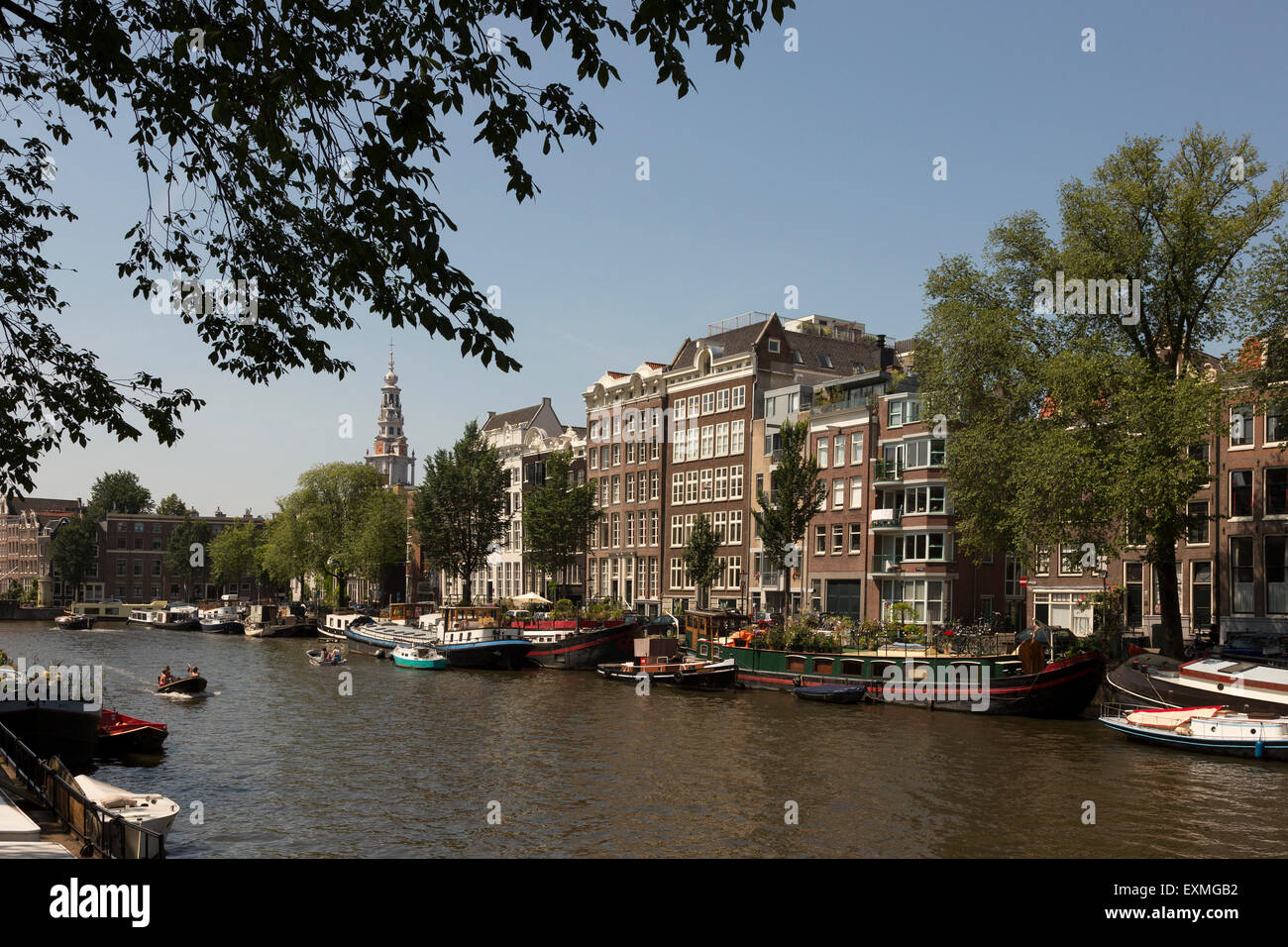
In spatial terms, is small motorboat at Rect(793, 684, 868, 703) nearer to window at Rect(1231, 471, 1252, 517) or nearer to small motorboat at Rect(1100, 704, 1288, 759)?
small motorboat at Rect(1100, 704, 1288, 759)

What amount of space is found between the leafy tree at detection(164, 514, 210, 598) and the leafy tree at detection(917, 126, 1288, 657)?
151 m

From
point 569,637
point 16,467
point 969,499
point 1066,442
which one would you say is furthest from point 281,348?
point 569,637

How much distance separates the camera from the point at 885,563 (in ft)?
235

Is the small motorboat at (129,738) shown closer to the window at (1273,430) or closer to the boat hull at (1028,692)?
the boat hull at (1028,692)

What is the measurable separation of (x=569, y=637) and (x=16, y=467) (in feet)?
186

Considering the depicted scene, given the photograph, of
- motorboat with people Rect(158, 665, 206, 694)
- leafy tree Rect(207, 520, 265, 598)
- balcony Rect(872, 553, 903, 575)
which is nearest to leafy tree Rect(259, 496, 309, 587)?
leafy tree Rect(207, 520, 265, 598)

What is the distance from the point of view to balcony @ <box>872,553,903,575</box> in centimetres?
7089

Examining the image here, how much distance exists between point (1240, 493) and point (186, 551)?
16313cm

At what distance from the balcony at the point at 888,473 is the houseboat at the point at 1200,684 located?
28365 mm

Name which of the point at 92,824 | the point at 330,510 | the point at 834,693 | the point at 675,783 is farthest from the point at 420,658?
the point at 330,510

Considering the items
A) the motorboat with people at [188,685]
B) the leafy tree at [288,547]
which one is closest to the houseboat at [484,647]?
the motorboat with people at [188,685]

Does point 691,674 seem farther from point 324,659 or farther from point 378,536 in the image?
point 378,536
